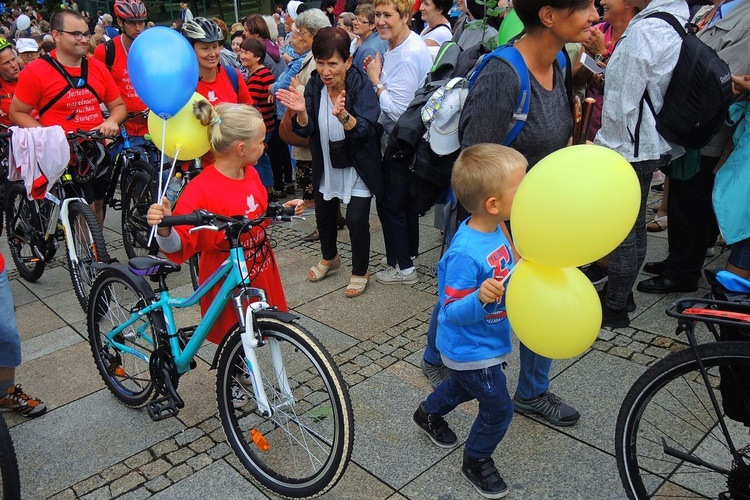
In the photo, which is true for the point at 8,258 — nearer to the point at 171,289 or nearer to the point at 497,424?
the point at 171,289

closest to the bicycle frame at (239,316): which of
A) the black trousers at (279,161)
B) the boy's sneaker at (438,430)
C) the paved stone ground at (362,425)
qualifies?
the paved stone ground at (362,425)

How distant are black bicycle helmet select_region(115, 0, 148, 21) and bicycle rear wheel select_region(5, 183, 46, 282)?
5.62ft

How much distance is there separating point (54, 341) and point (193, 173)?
1.58 meters

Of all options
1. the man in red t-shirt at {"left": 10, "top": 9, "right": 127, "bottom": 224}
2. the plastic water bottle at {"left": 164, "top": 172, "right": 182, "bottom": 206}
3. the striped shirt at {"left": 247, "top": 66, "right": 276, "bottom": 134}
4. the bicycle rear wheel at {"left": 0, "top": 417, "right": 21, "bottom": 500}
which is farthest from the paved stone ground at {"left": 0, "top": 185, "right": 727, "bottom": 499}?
the striped shirt at {"left": 247, "top": 66, "right": 276, "bottom": 134}

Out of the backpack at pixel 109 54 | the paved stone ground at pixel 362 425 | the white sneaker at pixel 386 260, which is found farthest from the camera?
the backpack at pixel 109 54

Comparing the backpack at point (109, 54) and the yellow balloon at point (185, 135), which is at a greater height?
the backpack at point (109, 54)

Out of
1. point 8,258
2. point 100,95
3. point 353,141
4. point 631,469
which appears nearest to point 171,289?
point 100,95

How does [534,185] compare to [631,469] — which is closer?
[534,185]

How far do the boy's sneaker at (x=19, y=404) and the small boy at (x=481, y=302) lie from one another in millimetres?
2420

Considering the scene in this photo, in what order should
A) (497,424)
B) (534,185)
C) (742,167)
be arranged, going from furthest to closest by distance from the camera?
1. (742,167)
2. (497,424)
3. (534,185)

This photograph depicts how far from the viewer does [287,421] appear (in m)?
2.92

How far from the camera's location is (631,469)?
2.37 metres

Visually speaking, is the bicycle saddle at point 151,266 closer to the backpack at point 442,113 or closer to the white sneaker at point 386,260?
Result: the backpack at point 442,113

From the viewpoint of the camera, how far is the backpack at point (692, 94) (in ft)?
11.6
